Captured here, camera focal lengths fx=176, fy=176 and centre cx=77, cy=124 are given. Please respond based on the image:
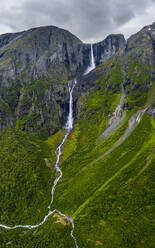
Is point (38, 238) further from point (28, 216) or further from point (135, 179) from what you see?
point (135, 179)

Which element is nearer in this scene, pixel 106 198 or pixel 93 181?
pixel 106 198

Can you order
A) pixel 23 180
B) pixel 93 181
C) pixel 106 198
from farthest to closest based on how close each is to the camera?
pixel 23 180 < pixel 93 181 < pixel 106 198

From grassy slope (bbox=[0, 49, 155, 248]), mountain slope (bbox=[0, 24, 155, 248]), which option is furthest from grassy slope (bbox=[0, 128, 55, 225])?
grassy slope (bbox=[0, 49, 155, 248])

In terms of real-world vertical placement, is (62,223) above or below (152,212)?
below

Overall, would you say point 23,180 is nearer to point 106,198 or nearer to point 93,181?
point 93,181

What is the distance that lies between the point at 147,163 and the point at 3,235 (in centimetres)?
9833

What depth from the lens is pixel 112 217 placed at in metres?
90.3

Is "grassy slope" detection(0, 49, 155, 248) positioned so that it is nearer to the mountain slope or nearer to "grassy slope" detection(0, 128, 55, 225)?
the mountain slope

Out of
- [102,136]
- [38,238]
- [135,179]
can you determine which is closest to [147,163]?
[135,179]

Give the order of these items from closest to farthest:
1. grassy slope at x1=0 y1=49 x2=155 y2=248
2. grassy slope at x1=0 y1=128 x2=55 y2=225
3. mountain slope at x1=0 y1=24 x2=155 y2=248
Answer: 1. grassy slope at x1=0 y1=49 x2=155 y2=248
2. mountain slope at x1=0 y1=24 x2=155 y2=248
3. grassy slope at x1=0 y1=128 x2=55 y2=225

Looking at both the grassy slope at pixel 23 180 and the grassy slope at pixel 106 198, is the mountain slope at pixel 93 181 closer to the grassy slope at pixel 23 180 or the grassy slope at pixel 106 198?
the grassy slope at pixel 106 198

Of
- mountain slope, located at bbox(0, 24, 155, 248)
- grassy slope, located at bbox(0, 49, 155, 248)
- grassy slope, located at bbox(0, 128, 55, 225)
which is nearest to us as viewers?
grassy slope, located at bbox(0, 49, 155, 248)

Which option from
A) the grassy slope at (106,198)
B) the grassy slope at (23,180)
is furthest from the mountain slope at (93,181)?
the grassy slope at (23,180)

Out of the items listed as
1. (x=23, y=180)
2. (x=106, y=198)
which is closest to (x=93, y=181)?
(x=106, y=198)
